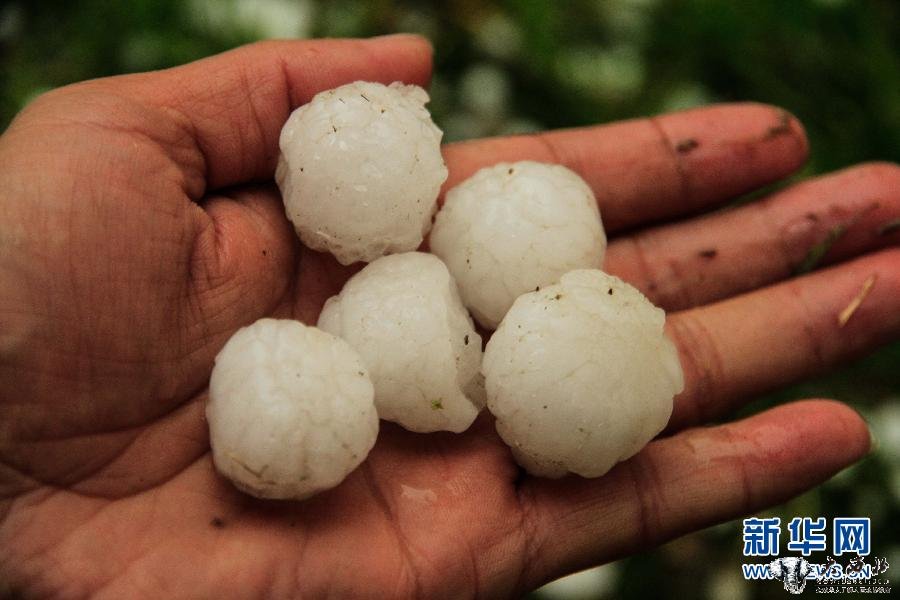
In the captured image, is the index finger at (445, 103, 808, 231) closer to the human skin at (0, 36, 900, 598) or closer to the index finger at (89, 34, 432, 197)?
the human skin at (0, 36, 900, 598)

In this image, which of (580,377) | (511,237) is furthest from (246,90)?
(580,377)

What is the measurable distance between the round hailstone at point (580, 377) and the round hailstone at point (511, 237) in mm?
93

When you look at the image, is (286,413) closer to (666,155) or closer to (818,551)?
(666,155)

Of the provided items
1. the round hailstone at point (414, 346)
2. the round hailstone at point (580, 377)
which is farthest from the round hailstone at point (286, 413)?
the round hailstone at point (580, 377)

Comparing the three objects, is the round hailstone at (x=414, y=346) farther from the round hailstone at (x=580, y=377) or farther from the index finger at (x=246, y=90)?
the index finger at (x=246, y=90)

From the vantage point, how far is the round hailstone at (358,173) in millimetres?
1264

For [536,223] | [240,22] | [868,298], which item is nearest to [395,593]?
[536,223]

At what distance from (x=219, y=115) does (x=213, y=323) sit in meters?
0.31

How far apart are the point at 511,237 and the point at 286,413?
44 cm

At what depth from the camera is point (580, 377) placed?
116 cm

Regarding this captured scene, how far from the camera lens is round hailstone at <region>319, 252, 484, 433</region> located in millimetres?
1212

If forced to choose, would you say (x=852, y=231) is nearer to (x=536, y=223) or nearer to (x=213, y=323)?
(x=536, y=223)

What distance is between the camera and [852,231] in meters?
1.65

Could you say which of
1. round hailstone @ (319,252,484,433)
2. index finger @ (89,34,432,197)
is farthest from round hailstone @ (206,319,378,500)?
index finger @ (89,34,432,197)
